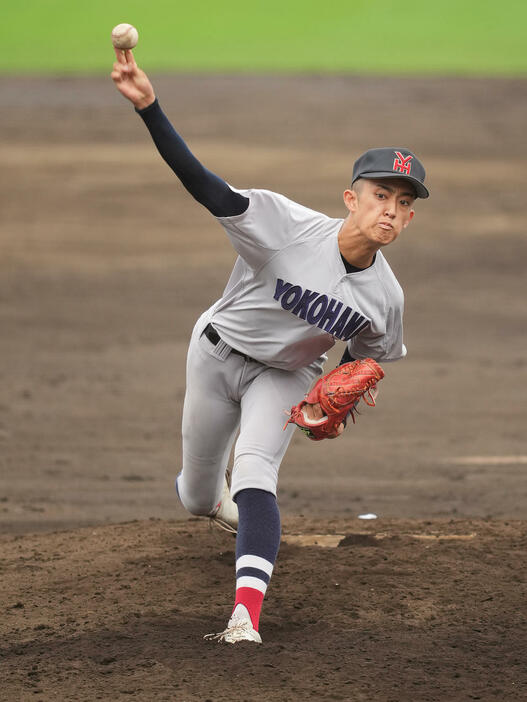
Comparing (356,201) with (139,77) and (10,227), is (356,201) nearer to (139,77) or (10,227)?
(139,77)

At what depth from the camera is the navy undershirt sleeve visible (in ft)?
13.0

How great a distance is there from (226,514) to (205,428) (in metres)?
0.79

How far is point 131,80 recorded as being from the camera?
3936mm

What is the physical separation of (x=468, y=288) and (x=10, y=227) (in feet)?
19.0

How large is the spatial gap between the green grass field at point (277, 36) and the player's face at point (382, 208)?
63.8ft

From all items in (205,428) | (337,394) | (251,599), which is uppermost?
(337,394)

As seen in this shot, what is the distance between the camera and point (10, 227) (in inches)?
579

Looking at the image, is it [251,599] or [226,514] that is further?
[226,514]

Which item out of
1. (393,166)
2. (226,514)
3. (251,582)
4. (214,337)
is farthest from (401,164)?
→ (226,514)

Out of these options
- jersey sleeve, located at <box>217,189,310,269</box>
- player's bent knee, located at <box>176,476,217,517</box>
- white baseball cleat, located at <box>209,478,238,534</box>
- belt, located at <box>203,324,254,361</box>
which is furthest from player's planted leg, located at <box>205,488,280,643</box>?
white baseball cleat, located at <box>209,478,238,534</box>

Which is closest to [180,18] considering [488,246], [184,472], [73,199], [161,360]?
[73,199]

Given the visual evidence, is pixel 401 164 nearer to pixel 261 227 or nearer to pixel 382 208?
Result: pixel 382 208

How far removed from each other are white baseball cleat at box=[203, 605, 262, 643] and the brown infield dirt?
0.25ft

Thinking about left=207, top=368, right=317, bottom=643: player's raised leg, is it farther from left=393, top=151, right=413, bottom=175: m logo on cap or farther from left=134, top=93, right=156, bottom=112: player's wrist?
left=134, top=93, right=156, bottom=112: player's wrist
